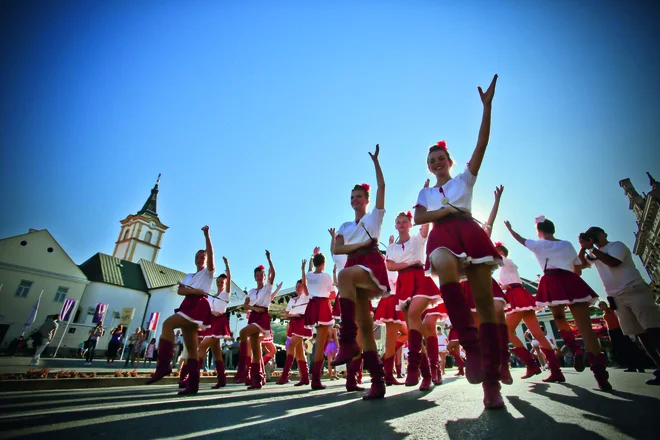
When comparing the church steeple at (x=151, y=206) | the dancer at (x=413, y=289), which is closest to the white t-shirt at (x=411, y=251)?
the dancer at (x=413, y=289)

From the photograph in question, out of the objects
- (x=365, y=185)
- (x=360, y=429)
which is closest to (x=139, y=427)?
(x=360, y=429)

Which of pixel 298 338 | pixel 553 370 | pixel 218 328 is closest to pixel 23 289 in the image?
pixel 218 328

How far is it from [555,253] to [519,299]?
4.98ft

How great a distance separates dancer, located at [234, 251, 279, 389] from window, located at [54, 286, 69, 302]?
33462 millimetres

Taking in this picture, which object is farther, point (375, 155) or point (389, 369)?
point (389, 369)

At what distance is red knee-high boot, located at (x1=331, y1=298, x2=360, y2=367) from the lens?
291 centimetres

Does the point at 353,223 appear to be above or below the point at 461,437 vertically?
A: above

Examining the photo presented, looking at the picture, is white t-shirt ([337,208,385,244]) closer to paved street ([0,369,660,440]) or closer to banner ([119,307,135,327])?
paved street ([0,369,660,440])

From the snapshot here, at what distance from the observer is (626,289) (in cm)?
424

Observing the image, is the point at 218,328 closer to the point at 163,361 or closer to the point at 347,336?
the point at 163,361

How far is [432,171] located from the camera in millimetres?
3242

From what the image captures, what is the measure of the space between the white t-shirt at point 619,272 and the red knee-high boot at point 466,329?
3525mm

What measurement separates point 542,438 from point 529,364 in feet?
17.8

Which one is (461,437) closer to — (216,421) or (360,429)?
(360,429)
